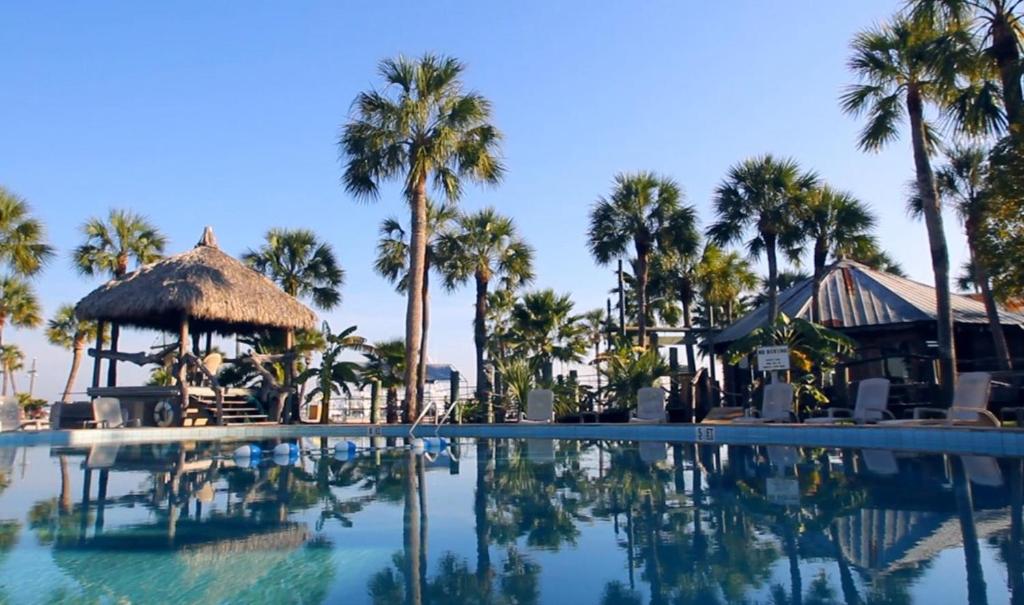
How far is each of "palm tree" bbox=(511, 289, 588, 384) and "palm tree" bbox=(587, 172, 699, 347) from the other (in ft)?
11.1

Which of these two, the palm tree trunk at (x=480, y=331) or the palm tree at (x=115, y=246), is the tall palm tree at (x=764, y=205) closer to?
the palm tree trunk at (x=480, y=331)

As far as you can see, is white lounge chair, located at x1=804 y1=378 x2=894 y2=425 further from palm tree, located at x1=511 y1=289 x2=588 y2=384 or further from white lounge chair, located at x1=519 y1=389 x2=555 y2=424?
palm tree, located at x1=511 y1=289 x2=588 y2=384

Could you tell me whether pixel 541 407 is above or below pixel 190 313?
below

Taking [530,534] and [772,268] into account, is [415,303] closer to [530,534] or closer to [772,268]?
[772,268]

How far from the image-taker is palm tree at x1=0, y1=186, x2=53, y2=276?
73.6 ft

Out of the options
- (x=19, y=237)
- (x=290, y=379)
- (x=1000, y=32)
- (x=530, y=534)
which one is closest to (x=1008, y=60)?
(x=1000, y=32)

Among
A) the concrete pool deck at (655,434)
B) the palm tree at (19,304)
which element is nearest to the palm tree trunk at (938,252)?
the concrete pool deck at (655,434)

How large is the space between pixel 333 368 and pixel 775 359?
12198 mm

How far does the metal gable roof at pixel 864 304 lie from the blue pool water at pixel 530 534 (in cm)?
1197

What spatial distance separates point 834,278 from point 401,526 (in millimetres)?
20450

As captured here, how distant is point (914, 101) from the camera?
14977 millimetres

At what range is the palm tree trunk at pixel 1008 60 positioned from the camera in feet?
38.3

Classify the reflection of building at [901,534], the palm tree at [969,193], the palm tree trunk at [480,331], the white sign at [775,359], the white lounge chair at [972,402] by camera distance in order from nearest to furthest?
the reflection of building at [901,534], the white lounge chair at [972,402], the white sign at [775,359], the palm tree at [969,193], the palm tree trunk at [480,331]

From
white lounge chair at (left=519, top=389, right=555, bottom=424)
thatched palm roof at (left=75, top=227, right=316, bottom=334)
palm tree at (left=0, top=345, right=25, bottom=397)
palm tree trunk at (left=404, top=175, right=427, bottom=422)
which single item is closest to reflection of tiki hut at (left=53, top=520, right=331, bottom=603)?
white lounge chair at (left=519, top=389, right=555, bottom=424)
